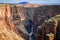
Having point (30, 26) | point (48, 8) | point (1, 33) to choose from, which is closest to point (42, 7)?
point (48, 8)

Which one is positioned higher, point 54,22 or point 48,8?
point 54,22

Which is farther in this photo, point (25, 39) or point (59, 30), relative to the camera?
point (25, 39)

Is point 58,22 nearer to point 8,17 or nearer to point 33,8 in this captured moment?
point 8,17

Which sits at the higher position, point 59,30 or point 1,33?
point 59,30

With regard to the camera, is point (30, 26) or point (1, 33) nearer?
point (1, 33)

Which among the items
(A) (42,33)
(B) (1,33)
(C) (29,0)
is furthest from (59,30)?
(B) (1,33)

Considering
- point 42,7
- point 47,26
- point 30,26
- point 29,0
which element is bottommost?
point 30,26

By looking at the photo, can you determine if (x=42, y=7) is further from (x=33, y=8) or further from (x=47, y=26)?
(x=47, y=26)

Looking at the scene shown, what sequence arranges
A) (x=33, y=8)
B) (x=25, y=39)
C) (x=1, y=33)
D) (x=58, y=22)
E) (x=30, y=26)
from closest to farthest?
(x=58, y=22) < (x=1, y=33) < (x=25, y=39) < (x=30, y=26) < (x=33, y=8)

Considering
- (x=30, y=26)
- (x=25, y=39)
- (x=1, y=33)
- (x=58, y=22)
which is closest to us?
(x=58, y=22)
